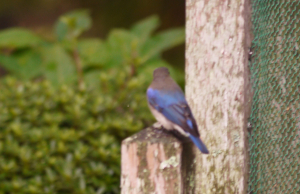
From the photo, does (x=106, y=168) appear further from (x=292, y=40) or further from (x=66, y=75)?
(x=292, y=40)

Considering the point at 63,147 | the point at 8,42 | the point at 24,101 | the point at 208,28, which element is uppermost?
the point at 8,42

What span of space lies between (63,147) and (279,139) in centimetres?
199

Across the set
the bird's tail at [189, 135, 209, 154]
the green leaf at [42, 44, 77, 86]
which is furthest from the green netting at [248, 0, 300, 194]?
the green leaf at [42, 44, 77, 86]

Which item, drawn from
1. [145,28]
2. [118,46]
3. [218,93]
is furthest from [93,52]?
[218,93]

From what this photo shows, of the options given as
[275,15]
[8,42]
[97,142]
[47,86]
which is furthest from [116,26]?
[275,15]

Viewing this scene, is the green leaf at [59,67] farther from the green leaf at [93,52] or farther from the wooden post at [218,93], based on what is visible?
the wooden post at [218,93]

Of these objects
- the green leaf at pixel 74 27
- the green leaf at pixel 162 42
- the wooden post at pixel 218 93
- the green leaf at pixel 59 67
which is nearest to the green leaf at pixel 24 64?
the green leaf at pixel 59 67

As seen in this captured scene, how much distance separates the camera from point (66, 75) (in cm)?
475

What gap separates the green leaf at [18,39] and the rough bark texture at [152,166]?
156 inches

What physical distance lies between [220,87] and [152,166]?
51 centimetres

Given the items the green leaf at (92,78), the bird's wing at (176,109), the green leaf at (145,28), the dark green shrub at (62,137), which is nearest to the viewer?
the bird's wing at (176,109)

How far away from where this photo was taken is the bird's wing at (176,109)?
1987 millimetres

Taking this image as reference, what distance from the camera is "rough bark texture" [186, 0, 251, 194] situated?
1936 mm

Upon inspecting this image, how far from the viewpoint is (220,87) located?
1.96 m
